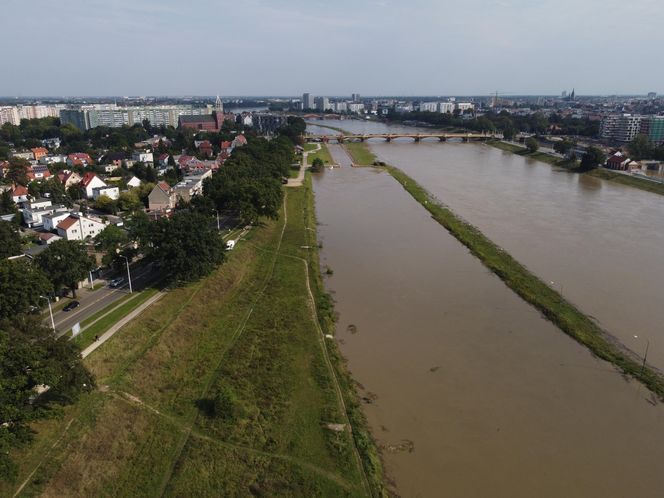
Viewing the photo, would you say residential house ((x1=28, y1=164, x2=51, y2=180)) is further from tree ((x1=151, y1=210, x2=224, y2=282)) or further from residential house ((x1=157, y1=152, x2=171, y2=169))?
tree ((x1=151, y1=210, x2=224, y2=282))

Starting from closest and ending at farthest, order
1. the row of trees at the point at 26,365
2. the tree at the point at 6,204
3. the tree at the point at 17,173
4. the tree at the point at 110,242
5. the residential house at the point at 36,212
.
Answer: the row of trees at the point at 26,365 → the tree at the point at 110,242 → the residential house at the point at 36,212 → the tree at the point at 6,204 → the tree at the point at 17,173

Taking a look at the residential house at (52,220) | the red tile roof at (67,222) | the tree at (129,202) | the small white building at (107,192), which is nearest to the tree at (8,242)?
the red tile roof at (67,222)

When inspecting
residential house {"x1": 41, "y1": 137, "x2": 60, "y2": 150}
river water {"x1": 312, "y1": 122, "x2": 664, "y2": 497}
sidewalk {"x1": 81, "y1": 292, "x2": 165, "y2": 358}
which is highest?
residential house {"x1": 41, "y1": 137, "x2": 60, "y2": 150}

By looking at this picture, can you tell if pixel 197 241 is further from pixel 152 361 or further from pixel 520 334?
pixel 520 334

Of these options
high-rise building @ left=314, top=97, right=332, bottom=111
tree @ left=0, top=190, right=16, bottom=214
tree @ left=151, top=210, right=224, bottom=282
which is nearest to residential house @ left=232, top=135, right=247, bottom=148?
tree @ left=0, top=190, right=16, bottom=214

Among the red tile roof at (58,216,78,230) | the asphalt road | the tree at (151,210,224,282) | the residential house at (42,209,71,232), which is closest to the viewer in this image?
the asphalt road

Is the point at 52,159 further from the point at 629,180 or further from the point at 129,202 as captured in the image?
the point at 629,180

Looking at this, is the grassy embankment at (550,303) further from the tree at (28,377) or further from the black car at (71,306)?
the black car at (71,306)
